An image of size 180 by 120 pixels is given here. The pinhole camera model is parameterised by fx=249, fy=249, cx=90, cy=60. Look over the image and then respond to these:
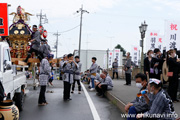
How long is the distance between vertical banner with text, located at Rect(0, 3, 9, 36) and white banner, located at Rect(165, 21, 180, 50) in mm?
8545

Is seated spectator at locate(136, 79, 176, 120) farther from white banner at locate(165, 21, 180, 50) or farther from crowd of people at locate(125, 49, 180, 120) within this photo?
white banner at locate(165, 21, 180, 50)

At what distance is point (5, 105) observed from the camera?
16.1 feet

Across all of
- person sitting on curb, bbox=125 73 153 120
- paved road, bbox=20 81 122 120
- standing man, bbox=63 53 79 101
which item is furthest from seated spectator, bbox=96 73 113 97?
person sitting on curb, bbox=125 73 153 120

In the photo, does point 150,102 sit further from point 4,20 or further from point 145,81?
point 4,20

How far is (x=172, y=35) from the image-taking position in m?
13.2

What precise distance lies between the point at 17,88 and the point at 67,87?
117 inches

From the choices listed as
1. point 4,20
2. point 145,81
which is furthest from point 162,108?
point 4,20

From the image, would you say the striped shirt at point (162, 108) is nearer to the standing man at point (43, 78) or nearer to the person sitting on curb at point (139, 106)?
the person sitting on curb at point (139, 106)

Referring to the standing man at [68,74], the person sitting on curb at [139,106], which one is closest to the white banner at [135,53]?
the standing man at [68,74]

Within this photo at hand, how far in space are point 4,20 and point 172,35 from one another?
886 centimetres

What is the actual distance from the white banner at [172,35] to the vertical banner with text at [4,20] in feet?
28.0

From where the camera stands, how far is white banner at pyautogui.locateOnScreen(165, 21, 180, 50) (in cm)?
1311

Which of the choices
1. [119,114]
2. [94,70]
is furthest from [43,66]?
[94,70]

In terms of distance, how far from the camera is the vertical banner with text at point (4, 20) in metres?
7.76
